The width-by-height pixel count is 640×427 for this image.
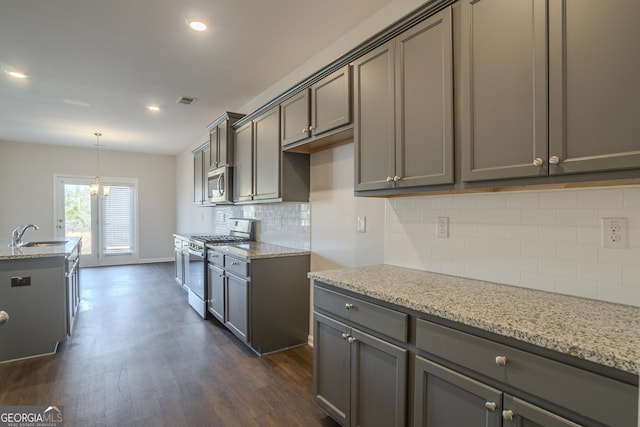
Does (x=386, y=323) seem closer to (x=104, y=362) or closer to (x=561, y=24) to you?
(x=561, y=24)

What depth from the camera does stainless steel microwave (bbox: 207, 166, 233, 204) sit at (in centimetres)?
420

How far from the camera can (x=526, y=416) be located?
108cm

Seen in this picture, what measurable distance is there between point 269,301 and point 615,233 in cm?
246

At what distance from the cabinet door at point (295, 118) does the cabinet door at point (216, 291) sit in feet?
5.30

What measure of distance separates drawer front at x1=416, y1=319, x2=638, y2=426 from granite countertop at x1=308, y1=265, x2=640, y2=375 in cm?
6

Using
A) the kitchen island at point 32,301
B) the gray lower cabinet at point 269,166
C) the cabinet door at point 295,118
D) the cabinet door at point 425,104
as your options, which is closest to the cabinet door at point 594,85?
the cabinet door at point 425,104

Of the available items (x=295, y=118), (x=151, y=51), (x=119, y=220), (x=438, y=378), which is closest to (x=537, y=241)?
(x=438, y=378)

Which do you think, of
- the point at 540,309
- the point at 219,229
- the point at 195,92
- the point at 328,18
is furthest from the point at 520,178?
the point at 219,229

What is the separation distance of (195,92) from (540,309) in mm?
4088

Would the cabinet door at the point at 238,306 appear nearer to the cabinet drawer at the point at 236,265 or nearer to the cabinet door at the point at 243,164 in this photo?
the cabinet drawer at the point at 236,265

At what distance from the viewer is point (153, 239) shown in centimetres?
831

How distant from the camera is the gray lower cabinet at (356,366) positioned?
1538 millimetres

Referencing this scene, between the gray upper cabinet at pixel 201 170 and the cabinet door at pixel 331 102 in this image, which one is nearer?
the cabinet door at pixel 331 102

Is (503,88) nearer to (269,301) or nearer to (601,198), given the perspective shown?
(601,198)
